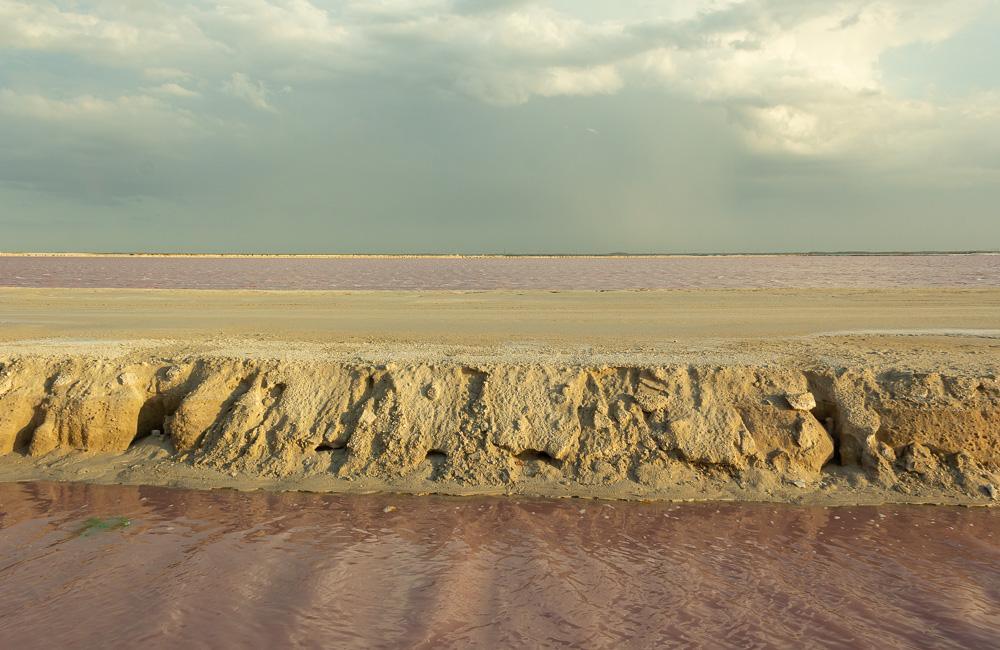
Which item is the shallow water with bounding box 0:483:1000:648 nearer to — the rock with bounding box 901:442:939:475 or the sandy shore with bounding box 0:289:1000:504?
the sandy shore with bounding box 0:289:1000:504

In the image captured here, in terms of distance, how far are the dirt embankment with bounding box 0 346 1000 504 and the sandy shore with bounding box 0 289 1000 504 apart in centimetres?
2

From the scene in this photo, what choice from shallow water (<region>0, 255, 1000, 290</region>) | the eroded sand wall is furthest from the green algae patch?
shallow water (<region>0, 255, 1000, 290</region>)

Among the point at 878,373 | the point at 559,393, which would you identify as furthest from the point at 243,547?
the point at 878,373

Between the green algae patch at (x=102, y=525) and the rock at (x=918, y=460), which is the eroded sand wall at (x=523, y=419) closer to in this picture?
the rock at (x=918, y=460)

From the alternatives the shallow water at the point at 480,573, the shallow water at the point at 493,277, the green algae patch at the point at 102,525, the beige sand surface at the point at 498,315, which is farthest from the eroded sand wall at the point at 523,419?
the shallow water at the point at 493,277

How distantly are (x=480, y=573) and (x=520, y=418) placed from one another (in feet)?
7.54

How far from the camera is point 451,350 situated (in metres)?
9.52

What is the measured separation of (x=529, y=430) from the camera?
7.38 m

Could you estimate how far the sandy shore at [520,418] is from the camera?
7.12 metres

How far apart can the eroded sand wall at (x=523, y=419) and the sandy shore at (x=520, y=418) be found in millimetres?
21

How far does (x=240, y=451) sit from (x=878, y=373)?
7.52 m

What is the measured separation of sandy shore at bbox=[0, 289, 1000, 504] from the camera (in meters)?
7.12

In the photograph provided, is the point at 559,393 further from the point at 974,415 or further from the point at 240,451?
the point at 974,415

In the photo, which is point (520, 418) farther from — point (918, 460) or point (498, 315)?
point (498, 315)
